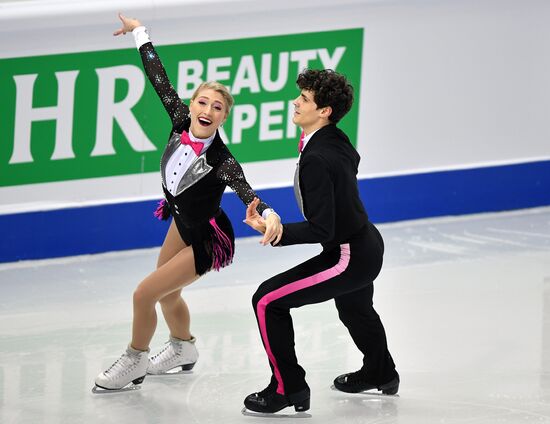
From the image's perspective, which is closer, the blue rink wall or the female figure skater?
the female figure skater

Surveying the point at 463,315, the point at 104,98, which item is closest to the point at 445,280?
the point at 463,315

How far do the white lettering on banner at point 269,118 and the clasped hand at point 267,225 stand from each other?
10.8ft

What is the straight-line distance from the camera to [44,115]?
7.47 meters

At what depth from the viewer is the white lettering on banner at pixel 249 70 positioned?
7.82 meters

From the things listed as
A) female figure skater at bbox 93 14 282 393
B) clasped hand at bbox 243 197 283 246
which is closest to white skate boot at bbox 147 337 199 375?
female figure skater at bbox 93 14 282 393

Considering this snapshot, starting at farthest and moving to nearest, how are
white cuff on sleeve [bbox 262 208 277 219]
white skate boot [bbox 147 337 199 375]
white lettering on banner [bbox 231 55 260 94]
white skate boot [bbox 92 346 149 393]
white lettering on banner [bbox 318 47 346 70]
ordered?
white lettering on banner [bbox 318 47 346 70] < white lettering on banner [bbox 231 55 260 94] < white skate boot [bbox 147 337 199 375] < white skate boot [bbox 92 346 149 393] < white cuff on sleeve [bbox 262 208 277 219]

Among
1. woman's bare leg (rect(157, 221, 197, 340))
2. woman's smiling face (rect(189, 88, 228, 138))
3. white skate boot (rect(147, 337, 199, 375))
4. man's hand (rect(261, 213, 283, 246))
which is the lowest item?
white skate boot (rect(147, 337, 199, 375))

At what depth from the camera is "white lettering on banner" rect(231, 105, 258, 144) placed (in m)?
8.01

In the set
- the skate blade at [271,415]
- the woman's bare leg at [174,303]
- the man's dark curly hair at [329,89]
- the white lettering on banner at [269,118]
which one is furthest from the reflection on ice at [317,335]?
the man's dark curly hair at [329,89]

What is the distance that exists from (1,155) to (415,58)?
283cm

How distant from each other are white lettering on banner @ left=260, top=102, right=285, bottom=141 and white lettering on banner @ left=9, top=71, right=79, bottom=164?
123 cm

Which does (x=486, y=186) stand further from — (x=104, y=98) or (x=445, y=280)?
(x=104, y=98)

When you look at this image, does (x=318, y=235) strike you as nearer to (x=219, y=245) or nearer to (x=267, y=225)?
(x=267, y=225)

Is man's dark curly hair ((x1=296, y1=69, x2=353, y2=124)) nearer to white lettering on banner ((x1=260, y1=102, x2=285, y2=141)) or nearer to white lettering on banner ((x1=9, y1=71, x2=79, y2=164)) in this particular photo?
white lettering on banner ((x1=9, y1=71, x2=79, y2=164))
